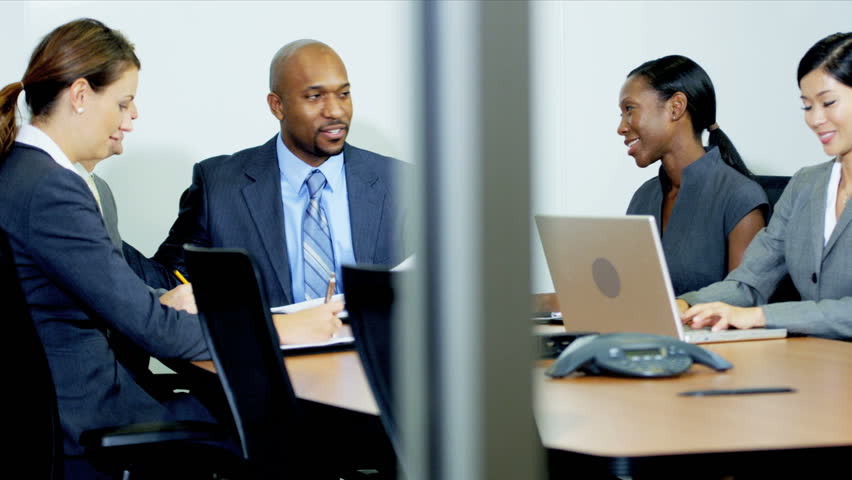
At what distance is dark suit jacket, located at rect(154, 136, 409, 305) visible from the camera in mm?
3027

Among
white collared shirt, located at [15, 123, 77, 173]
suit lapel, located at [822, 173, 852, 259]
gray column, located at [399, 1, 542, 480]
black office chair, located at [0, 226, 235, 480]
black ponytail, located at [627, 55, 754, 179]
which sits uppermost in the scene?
black ponytail, located at [627, 55, 754, 179]

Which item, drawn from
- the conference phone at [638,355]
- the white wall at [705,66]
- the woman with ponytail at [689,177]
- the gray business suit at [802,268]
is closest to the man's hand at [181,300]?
the conference phone at [638,355]

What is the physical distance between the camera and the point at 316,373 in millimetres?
1920

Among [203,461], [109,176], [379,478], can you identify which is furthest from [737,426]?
[109,176]

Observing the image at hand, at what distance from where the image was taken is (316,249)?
3027 millimetres

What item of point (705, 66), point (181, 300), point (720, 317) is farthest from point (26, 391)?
point (705, 66)

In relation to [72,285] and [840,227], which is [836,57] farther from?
[72,285]

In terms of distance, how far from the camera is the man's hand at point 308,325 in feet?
7.02

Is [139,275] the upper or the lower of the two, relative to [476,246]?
lower

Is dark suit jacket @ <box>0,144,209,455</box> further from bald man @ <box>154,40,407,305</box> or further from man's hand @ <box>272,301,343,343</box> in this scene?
bald man @ <box>154,40,407,305</box>

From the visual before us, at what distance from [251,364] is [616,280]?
2.50 feet

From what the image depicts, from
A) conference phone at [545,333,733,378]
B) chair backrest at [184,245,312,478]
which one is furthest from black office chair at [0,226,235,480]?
conference phone at [545,333,733,378]

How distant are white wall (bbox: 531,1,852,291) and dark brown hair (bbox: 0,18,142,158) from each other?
2.55 metres

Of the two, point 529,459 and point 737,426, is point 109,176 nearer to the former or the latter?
point 737,426
